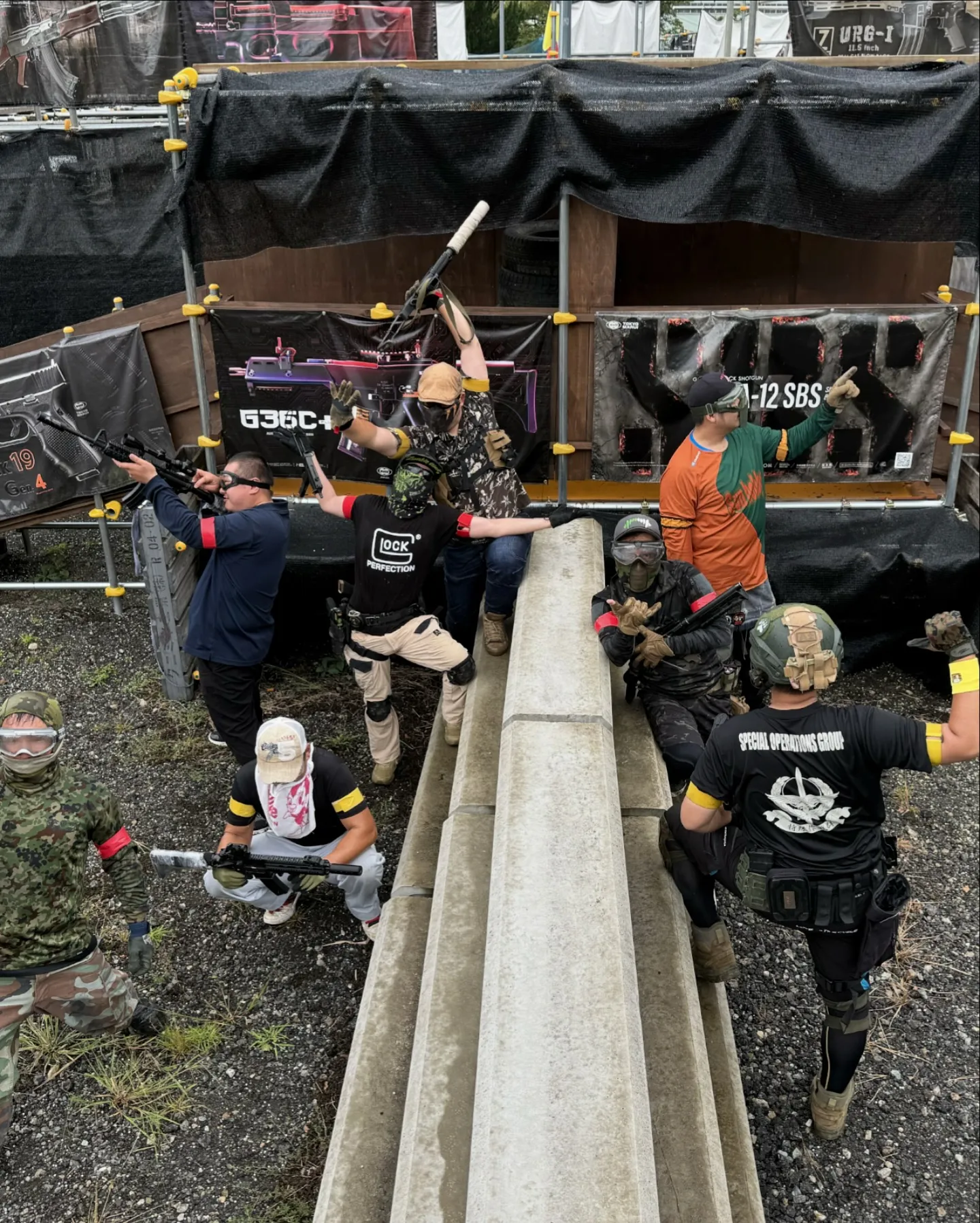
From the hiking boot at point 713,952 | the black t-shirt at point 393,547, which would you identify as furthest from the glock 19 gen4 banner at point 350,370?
the hiking boot at point 713,952

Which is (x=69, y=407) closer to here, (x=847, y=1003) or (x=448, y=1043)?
(x=448, y=1043)

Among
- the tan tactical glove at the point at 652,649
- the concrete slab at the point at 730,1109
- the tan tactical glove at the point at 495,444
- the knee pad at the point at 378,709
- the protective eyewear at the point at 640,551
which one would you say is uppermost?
the tan tactical glove at the point at 495,444

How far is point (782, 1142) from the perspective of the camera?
13.4ft

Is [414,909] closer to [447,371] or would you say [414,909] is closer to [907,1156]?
[907,1156]

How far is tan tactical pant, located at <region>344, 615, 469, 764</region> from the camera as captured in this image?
5648 millimetres

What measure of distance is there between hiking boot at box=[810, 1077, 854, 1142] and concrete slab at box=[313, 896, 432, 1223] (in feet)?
5.46

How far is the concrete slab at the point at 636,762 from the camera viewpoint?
470 centimetres

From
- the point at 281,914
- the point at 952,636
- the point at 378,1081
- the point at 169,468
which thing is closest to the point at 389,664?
the point at 281,914

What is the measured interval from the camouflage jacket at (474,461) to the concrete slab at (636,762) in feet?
3.97

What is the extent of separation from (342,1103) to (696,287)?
8203 millimetres

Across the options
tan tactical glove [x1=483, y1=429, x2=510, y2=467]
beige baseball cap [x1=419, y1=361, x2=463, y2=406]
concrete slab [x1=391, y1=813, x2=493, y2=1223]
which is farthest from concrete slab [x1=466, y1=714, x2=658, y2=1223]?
beige baseball cap [x1=419, y1=361, x2=463, y2=406]

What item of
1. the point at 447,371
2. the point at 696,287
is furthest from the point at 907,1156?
the point at 696,287

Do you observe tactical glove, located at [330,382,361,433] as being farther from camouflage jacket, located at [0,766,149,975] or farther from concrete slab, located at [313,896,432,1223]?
concrete slab, located at [313,896,432,1223]

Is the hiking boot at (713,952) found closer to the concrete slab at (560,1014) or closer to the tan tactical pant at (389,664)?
the concrete slab at (560,1014)
